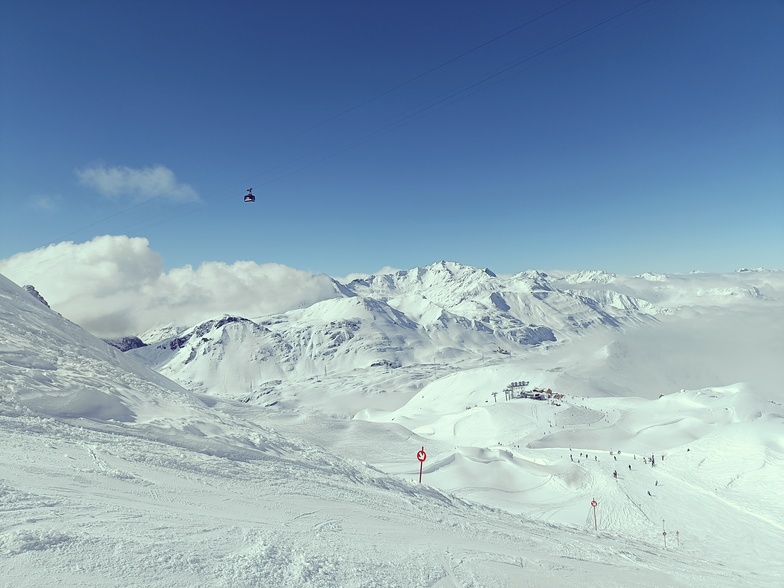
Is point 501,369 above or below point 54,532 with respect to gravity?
above

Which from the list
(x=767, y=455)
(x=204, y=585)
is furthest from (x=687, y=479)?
(x=204, y=585)

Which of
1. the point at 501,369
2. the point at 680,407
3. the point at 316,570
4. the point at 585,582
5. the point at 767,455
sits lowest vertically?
the point at 585,582

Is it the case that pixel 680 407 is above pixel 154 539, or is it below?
above

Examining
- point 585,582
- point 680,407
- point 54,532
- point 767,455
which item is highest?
point 680,407

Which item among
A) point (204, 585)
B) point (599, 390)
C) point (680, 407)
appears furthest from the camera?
point (599, 390)

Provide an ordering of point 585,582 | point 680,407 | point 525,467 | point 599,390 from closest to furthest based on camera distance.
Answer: point 585,582
point 525,467
point 680,407
point 599,390

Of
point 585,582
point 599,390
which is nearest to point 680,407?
point 599,390

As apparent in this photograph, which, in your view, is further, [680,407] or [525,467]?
[680,407]

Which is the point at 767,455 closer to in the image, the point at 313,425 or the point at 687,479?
the point at 687,479

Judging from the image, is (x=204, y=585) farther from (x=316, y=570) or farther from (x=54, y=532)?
(x=54, y=532)
